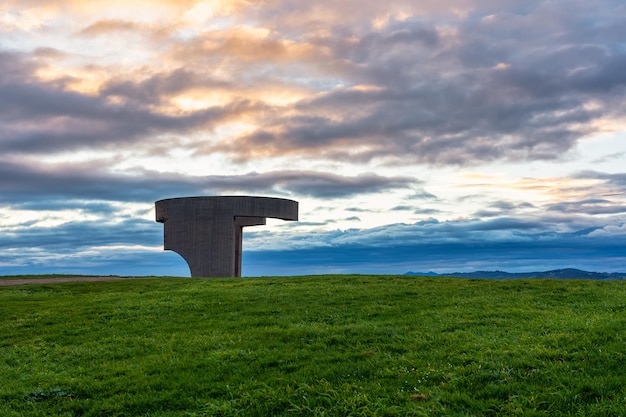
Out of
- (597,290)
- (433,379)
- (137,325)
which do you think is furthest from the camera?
(597,290)

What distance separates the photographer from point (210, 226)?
44.0 m

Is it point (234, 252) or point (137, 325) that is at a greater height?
point (234, 252)

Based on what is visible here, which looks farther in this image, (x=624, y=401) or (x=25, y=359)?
(x=25, y=359)

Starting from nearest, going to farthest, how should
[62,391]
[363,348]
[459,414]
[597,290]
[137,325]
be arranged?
[459,414] → [62,391] → [363,348] → [137,325] → [597,290]

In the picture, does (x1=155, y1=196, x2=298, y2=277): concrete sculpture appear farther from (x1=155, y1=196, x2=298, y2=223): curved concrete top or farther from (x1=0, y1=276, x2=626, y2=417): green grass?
(x1=0, y1=276, x2=626, y2=417): green grass

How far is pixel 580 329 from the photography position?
44.1 feet

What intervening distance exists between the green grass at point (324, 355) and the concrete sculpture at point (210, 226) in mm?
21993

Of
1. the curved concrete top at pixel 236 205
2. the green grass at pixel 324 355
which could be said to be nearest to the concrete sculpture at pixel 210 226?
the curved concrete top at pixel 236 205

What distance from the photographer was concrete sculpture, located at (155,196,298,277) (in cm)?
4397

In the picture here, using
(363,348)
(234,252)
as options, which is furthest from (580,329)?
(234,252)

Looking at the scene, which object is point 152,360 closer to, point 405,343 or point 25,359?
point 25,359

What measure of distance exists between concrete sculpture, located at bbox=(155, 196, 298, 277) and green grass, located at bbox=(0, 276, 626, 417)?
72.2 feet

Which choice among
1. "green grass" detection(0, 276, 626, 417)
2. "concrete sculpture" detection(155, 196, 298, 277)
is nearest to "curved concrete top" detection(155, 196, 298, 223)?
"concrete sculpture" detection(155, 196, 298, 277)

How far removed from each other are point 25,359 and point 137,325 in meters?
3.58
